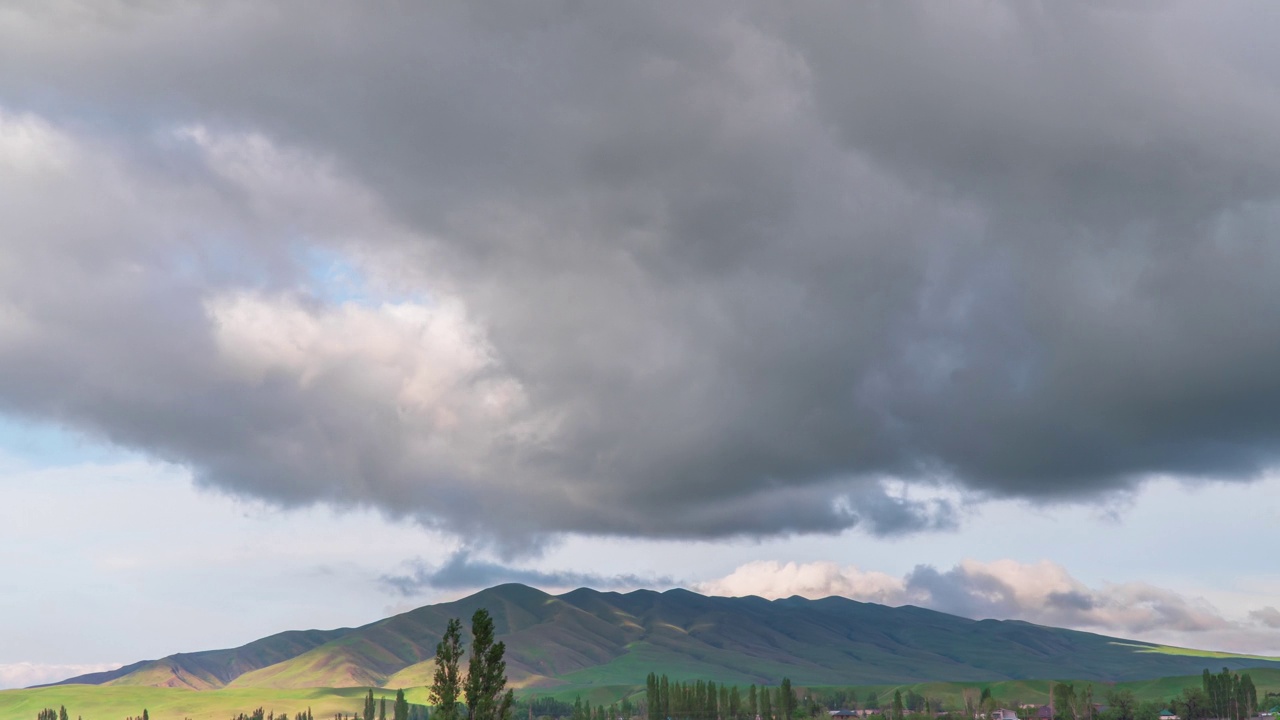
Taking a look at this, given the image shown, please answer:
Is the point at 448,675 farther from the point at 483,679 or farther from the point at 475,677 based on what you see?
the point at 483,679

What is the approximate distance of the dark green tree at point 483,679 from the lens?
372ft

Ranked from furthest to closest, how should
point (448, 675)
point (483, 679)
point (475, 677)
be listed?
point (483, 679) → point (475, 677) → point (448, 675)

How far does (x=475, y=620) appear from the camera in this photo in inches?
4557

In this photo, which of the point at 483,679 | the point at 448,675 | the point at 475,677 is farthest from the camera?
the point at 483,679

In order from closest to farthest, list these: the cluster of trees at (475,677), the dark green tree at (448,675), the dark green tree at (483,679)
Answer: the dark green tree at (448,675), the cluster of trees at (475,677), the dark green tree at (483,679)

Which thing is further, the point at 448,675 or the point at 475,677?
the point at 475,677

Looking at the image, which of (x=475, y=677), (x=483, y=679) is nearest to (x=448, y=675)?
(x=475, y=677)

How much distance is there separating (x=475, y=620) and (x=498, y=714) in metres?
12.5

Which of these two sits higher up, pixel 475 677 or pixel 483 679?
pixel 475 677

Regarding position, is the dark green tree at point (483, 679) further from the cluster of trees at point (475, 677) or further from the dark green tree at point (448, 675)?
the dark green tree at point (448, 675)

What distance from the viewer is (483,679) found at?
11419cm

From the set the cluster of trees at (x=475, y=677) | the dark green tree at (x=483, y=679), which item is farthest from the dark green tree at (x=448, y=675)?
the dark green tree at (x=483, y=679)

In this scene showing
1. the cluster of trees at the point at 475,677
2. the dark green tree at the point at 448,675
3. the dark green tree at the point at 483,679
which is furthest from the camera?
the dark green tree at the point at 483,679

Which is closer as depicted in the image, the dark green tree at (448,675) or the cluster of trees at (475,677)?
the dark green tree at (448,675)
